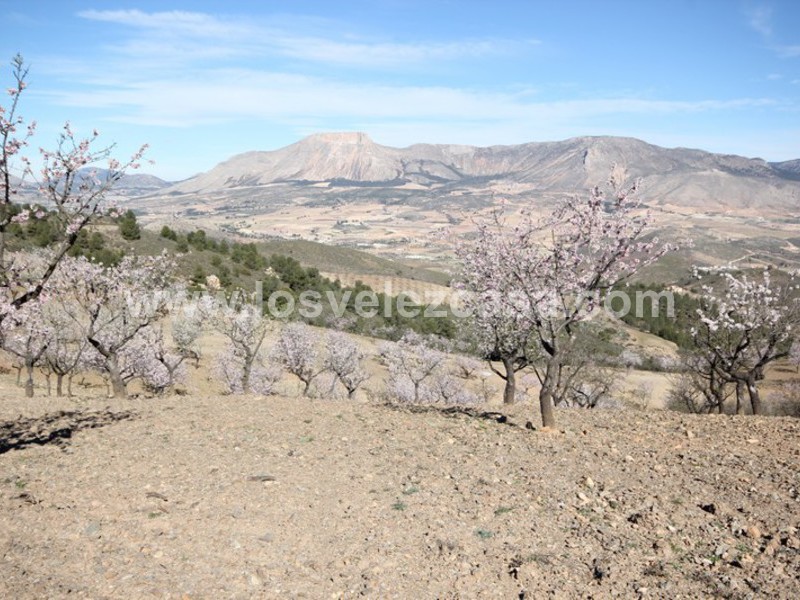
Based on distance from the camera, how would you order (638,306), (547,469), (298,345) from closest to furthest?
1. (547,469)
2. (298,345)
3. (638,306)

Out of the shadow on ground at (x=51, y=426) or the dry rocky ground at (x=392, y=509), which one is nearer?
the dry rocky ground at (x=392, y=509)

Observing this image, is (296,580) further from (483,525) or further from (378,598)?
(483,525)

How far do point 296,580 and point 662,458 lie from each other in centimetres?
869

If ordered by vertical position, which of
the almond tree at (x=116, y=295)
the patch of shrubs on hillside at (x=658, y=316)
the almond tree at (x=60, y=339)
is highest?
the almond tree at (x=116, y=295)

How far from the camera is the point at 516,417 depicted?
58.7 ft

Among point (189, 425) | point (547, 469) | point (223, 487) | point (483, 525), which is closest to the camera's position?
point (483, 525)

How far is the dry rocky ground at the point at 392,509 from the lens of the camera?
27.2 ft

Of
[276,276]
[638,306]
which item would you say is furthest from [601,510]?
[638,306]

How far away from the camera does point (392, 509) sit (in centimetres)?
1065

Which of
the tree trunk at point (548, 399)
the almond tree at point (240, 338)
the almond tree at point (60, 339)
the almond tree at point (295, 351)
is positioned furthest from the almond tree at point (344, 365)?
the tree trunk at point (548, 399)

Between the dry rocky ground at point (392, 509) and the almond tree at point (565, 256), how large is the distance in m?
3.23

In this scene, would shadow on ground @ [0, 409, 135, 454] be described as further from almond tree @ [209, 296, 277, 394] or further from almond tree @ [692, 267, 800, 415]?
almond tree @ [692, 267, 800, 415]

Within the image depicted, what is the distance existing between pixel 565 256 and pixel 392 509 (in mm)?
8158

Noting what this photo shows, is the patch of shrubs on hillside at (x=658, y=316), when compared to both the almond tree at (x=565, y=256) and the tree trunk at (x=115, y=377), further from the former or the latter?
the tree trunk at (x=115, y=377)
